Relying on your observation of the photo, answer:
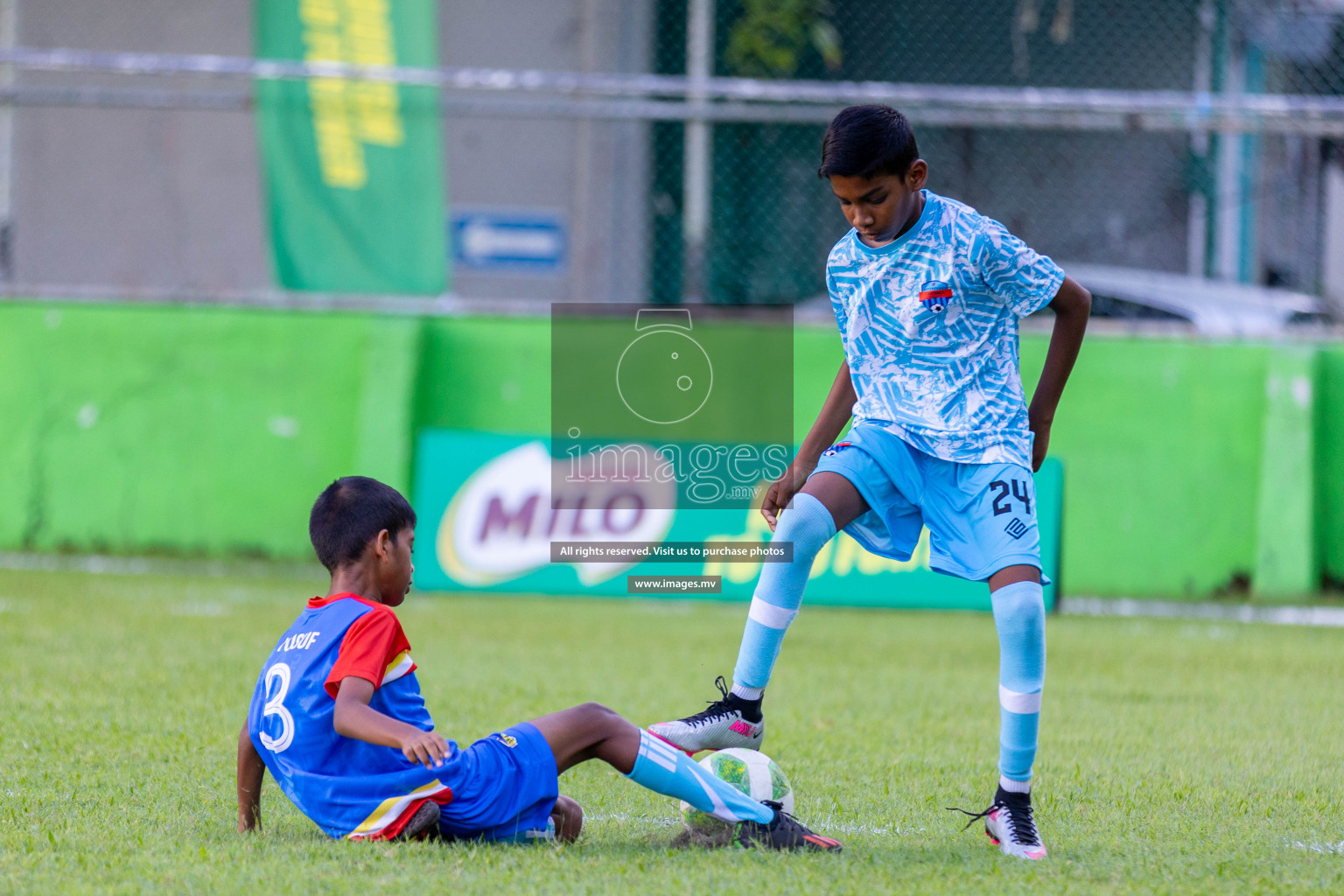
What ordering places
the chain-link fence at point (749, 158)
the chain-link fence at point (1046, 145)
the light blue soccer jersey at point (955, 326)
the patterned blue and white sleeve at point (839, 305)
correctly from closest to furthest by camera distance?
the light blue soccer jersey at point (955, 326)
the patterned blue and white sleeve at point (839, 305)
the chain-link fence at point (749, 158)
the chain-link fence at point (1046, 145)

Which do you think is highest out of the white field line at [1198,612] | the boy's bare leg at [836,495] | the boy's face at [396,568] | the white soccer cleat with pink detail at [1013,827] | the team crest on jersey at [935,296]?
the team crest on jersey at [935,296]

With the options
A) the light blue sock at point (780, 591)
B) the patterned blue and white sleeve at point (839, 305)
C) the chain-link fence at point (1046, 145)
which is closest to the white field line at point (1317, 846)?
the light blue sock at point (780, 591)

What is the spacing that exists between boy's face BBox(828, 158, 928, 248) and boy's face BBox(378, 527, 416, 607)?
133 centimetres

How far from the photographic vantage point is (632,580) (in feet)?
19.6

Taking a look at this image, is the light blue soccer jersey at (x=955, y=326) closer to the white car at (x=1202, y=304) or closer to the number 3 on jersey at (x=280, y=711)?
the number 3 on jersey at (x=280, y=711)

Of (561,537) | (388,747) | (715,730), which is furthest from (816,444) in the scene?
(561,537)

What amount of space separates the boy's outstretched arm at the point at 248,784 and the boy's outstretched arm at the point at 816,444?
1.42m

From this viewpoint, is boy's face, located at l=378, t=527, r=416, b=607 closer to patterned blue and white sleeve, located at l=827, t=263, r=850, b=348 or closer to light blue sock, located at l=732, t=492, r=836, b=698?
light blue sock, located at l=732, t=492, r=836, b=698

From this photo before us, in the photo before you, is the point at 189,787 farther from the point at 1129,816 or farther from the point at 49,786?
the point at 1129,816

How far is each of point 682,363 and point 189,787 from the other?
594 centimetres

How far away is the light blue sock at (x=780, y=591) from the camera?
368cm

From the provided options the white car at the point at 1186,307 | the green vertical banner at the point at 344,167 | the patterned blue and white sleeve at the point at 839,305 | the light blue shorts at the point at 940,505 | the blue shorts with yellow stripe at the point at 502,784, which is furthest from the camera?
the green vertical banner at the point at 344,167

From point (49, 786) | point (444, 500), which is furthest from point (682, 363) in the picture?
point (49, 786)

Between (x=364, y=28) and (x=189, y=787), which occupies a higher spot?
(x=364, y=28)
